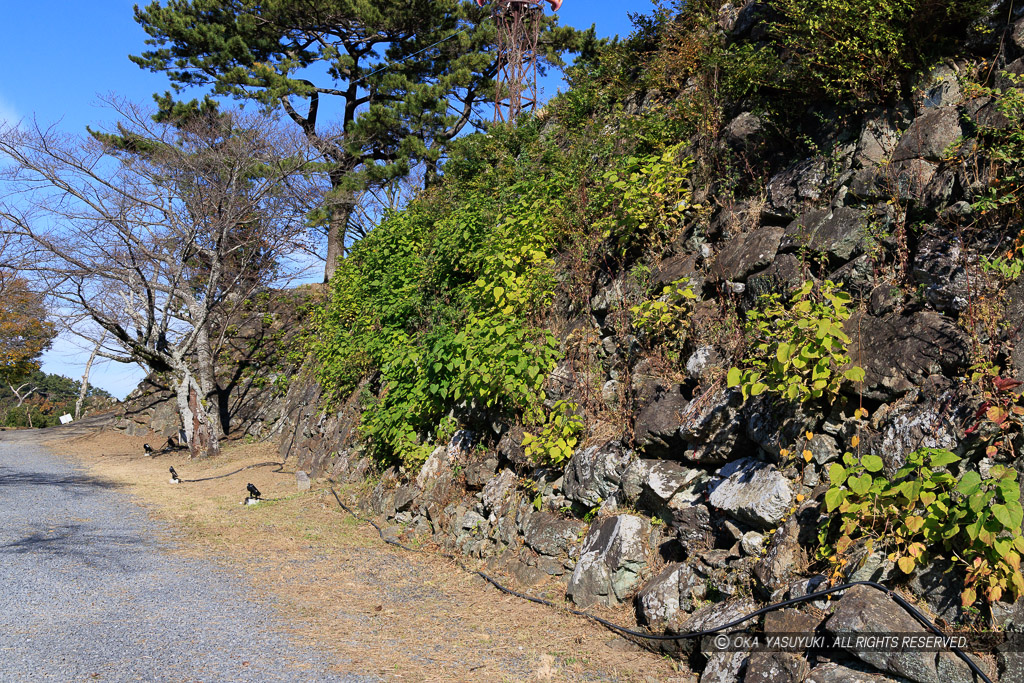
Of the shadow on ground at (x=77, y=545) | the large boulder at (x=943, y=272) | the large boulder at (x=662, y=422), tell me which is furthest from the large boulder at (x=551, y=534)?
the shadow on ground at (x=77, y=545)

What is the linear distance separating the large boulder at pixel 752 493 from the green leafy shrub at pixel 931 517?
27 centimetres

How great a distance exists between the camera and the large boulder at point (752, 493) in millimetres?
3947

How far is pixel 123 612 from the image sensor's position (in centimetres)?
479

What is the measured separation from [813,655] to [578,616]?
5.41 ft

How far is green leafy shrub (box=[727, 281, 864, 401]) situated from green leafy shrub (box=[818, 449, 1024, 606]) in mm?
497

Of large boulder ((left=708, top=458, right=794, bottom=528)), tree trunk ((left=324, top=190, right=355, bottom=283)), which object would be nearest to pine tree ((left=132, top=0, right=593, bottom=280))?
tree trunk ((left=324, top=190, right=355, bottom=283))

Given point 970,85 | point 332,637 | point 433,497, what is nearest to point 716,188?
point 970,85

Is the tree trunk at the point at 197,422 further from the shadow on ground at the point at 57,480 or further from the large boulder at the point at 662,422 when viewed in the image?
the large boulder at the point at 662,422

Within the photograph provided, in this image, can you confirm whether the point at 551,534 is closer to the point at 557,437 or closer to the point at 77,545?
the point at 557,437

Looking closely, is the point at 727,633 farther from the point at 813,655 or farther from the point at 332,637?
the point at 332,637

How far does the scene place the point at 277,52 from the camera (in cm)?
1653

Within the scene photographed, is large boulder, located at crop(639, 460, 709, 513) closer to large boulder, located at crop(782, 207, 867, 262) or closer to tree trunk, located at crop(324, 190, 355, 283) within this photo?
large boulder, located at crop(782, 207, 867, 262)

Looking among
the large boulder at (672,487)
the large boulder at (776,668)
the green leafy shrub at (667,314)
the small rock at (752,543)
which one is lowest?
the large boulder at (776,668)

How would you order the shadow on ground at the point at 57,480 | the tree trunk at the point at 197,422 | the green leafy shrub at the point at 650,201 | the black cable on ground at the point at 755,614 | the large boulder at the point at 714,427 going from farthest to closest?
the tree trunk at the point at 197,422
the shadow on ground at the point at 57,480
the green leafy shrub at the point at 650,201
the large boulder at the point at 714,427
the black cable on ground at the point at 755,614
